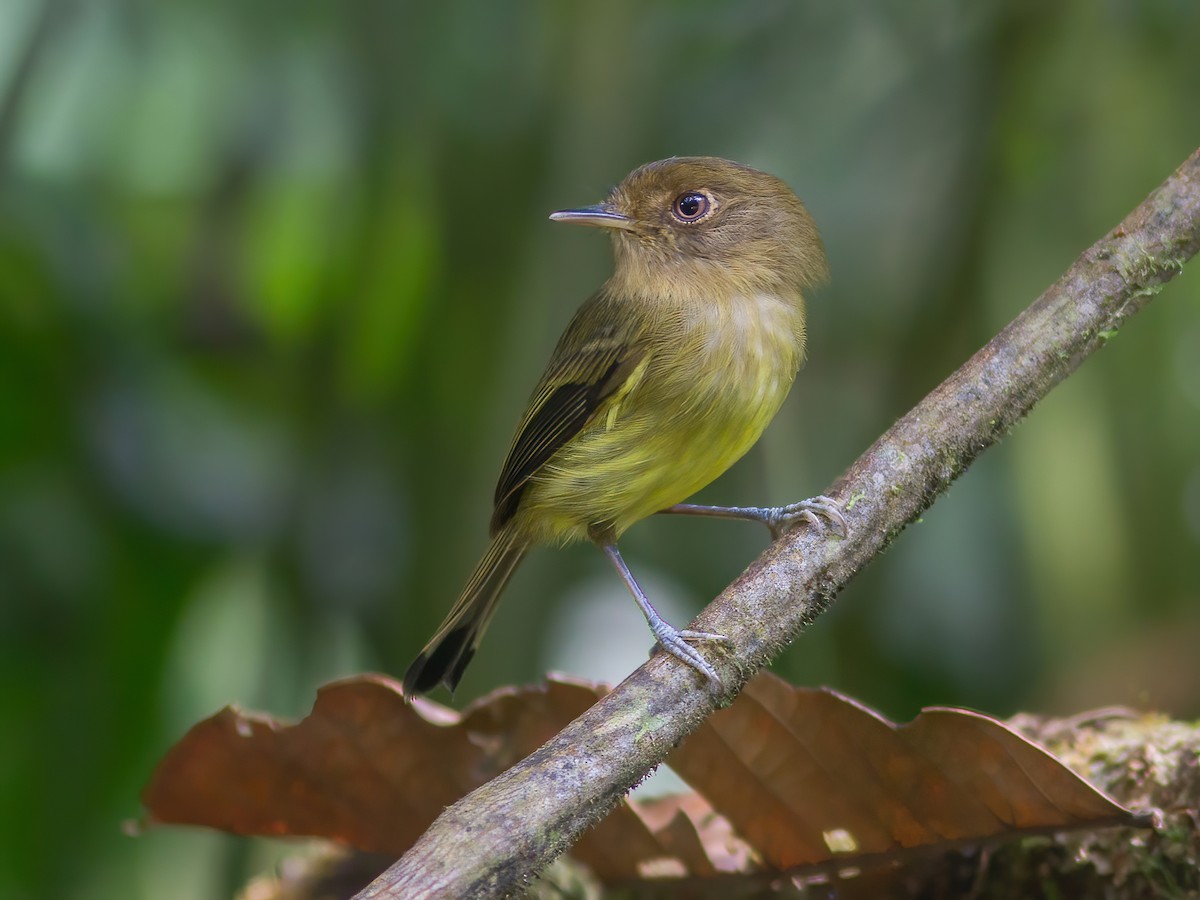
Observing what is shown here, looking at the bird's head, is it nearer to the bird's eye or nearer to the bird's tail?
the bird's eye

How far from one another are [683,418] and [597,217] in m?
0.69

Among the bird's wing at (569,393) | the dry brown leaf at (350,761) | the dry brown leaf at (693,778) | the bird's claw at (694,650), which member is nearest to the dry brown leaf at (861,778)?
the dry brown leaf at (693,778)

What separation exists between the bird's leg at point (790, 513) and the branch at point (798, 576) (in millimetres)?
22

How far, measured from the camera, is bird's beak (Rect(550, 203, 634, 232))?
3.41 meters

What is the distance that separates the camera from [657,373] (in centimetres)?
313

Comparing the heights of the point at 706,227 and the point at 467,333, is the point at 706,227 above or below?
below

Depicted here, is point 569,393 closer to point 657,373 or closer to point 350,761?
point 657,373

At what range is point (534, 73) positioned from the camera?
4410 millimetres

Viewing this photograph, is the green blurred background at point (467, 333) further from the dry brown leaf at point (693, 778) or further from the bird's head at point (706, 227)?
the dry brown leaf at point (693, 778)

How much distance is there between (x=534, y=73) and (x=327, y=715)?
278cm

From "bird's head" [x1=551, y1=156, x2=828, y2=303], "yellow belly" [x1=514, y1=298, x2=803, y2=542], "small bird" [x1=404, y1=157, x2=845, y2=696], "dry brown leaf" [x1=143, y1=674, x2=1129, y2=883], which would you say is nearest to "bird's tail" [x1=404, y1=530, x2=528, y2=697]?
"small bird" [x1=404, y1=157, x2=845, y2=696]

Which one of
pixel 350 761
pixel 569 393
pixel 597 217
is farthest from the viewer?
pixel 597 217

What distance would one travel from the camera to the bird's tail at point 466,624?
10.4 feet

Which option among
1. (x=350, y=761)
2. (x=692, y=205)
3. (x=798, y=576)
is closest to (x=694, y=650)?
(x=798, y=576)
